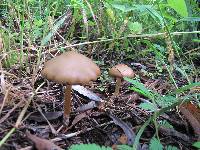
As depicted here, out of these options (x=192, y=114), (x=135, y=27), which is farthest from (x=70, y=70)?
(x=135, y=27)

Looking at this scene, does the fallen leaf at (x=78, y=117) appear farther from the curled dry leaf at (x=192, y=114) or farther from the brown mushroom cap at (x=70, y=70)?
the curled dry leaf at (x=192, y=114)

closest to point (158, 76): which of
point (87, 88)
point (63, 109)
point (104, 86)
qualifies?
point (104, 86)

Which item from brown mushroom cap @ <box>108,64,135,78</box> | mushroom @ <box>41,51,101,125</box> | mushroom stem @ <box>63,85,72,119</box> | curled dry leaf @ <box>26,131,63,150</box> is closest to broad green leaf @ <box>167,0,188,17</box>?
brown mushroom cap @ <box>108,64,135,78</box>

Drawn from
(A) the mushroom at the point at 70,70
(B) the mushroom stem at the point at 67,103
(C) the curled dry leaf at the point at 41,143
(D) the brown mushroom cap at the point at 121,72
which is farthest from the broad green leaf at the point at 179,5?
(C) the curled dry leaf at the point at 41,143

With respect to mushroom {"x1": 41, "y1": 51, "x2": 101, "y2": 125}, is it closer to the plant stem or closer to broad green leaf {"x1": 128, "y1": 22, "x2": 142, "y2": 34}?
the plant stem

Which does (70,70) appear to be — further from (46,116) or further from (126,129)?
(126,129)
